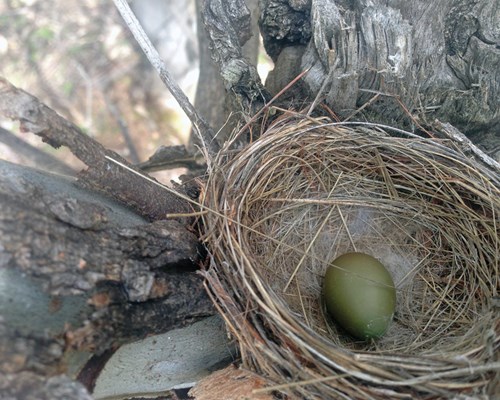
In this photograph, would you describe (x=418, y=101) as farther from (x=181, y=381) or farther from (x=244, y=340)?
(x=181, y=381)

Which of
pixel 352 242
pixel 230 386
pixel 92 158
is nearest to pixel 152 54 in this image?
pixel 92 158

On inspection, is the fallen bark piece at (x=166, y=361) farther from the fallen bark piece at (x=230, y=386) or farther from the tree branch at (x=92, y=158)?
the tree branch at (x=92, y=158)

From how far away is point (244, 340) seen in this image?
151 centimetres

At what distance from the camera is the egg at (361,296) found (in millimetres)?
1846

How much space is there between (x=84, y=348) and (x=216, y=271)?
506mm

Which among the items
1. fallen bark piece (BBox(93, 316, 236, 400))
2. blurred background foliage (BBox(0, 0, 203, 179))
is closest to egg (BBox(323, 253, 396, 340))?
fallen bark piece (BBox(93, 316, 236, 400))

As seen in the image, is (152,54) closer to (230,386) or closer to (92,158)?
(92,158)

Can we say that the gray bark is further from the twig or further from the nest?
the twig

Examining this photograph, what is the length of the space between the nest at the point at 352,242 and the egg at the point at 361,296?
3.5 inches

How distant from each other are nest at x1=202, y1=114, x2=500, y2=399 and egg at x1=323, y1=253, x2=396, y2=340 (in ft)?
0.30

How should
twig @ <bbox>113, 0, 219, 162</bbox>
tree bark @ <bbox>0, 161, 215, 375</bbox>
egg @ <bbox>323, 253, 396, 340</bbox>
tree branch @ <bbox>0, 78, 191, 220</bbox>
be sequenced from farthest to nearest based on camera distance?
1. twig @ <bbox>113, 0, 219, 162</bbox>
2. egg @ <bbox>323, 253, 396, 340</bbox>
3. tree branch @ <bbox>0, 78, 191, 220</bbox>
4. tree bark @ <bbox>0, 161, 215, 375</bbox>

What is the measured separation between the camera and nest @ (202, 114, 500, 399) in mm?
1501

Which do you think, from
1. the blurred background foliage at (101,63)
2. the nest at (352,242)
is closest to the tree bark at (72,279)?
the nest at (352,242)

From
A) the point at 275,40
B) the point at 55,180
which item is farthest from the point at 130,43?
the point at 55,180
